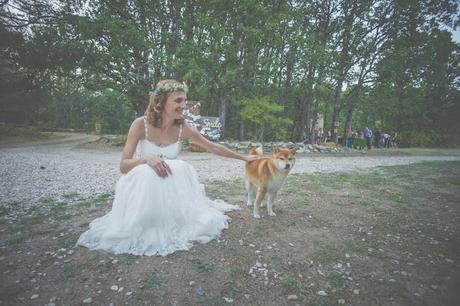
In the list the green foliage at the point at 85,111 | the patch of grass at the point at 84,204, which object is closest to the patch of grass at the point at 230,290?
the patch of grass at the point at 84,204

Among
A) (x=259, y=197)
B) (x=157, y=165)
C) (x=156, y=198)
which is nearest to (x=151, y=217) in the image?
(x=156, y=198)

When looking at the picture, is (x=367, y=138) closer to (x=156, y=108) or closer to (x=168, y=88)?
(x=168, y=88)

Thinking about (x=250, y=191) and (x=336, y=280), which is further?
(x=250, y=191)

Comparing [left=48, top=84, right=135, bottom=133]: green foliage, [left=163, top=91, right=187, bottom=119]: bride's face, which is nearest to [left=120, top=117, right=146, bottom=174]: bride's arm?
[left=163, top=91, right=187, bottom=119]: bride's face

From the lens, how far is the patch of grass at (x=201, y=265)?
8.64 ft

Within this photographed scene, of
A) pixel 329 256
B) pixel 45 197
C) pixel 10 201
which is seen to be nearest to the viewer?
pixel 329 256

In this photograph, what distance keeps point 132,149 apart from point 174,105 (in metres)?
0.88

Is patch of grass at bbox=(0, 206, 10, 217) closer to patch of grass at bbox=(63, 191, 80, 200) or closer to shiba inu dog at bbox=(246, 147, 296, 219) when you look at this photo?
patch of grass at bbox=(63, 191, 80, 200)

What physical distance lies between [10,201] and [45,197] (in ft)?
1.86

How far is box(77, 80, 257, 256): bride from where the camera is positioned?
2.95 metres

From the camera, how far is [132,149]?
125 inches

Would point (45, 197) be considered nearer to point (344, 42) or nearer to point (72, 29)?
point (72, 29)

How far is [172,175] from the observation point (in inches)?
127

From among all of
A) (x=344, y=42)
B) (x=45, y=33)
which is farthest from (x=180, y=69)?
(x=344, y=42)
